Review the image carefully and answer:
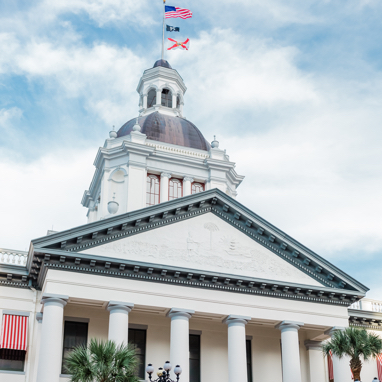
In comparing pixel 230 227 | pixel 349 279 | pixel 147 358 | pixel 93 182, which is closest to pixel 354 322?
pixel 349 279

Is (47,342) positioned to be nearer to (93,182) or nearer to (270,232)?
(270,232)

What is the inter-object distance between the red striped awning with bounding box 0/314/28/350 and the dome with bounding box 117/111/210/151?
1846cm

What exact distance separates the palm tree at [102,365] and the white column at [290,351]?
9.46 meters

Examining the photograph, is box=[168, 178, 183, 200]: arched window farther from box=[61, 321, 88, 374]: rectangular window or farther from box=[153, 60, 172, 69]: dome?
box=[61, 321, 88, 374]: rectangular window

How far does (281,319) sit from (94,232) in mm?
9279

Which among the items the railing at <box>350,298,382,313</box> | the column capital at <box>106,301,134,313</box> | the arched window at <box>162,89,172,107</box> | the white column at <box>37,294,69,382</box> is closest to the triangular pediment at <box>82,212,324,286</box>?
the column capital at <box>106,301,134,313</box>

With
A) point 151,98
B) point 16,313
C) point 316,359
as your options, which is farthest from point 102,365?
point 151,98

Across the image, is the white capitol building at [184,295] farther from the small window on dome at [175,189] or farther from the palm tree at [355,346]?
the small window on dome at [175,189]

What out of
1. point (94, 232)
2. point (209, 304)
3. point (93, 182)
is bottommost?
point (209, 304)

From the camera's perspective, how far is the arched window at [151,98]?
46.9 metres

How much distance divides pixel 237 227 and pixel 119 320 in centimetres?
717

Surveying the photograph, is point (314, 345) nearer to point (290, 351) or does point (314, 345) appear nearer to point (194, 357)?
point (290, 351)

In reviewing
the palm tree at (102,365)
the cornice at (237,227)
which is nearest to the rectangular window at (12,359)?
the cornice at (237,227)

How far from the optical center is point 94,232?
2630 cm
